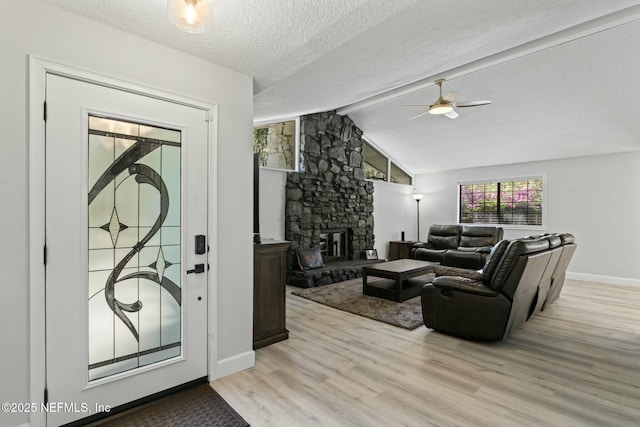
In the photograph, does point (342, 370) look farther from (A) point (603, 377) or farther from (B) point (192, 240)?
(A) point (603, 377)

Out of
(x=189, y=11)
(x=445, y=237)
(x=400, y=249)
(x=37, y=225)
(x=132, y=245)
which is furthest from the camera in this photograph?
(x=400, y=249)

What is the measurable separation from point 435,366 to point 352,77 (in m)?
3.33

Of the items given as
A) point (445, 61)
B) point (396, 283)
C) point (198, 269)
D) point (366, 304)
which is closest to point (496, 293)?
point (396, 283)

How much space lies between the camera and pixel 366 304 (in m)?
4.22

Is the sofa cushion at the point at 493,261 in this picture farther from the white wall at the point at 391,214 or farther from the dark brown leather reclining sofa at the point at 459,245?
the white wall at the point at 391,214

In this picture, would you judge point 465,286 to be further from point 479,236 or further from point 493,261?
point 479,236

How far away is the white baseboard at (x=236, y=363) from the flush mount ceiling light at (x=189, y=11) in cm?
226

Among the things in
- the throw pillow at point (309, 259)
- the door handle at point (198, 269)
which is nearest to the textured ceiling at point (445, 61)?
the door handle at point (198, 269)

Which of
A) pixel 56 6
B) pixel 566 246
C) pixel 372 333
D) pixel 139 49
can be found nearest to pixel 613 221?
pixel 566 246

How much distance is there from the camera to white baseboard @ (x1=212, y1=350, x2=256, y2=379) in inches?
92.5

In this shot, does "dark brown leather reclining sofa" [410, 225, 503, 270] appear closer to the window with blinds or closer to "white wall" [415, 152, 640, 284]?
the window with blinds

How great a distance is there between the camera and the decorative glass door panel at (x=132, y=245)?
6.09ft

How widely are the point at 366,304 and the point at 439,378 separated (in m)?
1.90

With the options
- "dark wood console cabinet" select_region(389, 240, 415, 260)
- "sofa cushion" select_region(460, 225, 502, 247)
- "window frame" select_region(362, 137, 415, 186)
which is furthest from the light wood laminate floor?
"window frame" select_region(362, 137, 415, 186)
